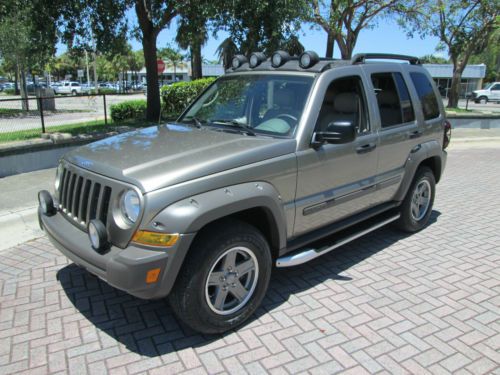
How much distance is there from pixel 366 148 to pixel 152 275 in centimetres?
245

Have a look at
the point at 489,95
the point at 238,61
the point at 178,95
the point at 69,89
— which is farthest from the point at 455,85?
the point at 69,89

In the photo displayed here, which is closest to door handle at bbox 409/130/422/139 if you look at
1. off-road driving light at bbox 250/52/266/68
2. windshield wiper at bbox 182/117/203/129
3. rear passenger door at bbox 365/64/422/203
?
rear passenger door at bbox 365/64/422/203

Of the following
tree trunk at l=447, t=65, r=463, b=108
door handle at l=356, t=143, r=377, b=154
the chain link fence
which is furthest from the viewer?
tree trunk at l=447, t=65, r=463, b=108

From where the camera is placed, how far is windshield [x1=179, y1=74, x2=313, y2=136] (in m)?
3.83

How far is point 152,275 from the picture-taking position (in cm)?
279

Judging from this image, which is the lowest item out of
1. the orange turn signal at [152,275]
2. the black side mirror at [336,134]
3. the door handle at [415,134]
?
the orange turn signal at [152,275]

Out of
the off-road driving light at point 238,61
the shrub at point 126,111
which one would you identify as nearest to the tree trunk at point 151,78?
the shrub at point 126,111

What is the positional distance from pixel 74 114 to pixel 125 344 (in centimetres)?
1192

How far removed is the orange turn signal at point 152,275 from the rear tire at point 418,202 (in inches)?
134

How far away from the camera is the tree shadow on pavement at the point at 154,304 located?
10.7ft

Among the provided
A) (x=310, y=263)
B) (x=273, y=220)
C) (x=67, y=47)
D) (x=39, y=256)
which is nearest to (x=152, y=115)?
(x=67, y=47)

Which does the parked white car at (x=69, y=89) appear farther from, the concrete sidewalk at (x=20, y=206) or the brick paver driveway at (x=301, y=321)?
the brick paver driveway at (x=301, y=321)

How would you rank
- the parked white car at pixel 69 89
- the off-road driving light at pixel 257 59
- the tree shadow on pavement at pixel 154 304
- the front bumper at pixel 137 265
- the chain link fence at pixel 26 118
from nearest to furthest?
the front bumper at pixel 137 265
the tree shadow on pavement at pixel 154 304
the off-road driving light at pixel 257 59
the chain link fence at pixel 26 118
the parked white car at pixel 69 89

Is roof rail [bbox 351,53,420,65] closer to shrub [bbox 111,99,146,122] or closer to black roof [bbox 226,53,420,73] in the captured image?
black roof [bbox 226,53,420,73]
